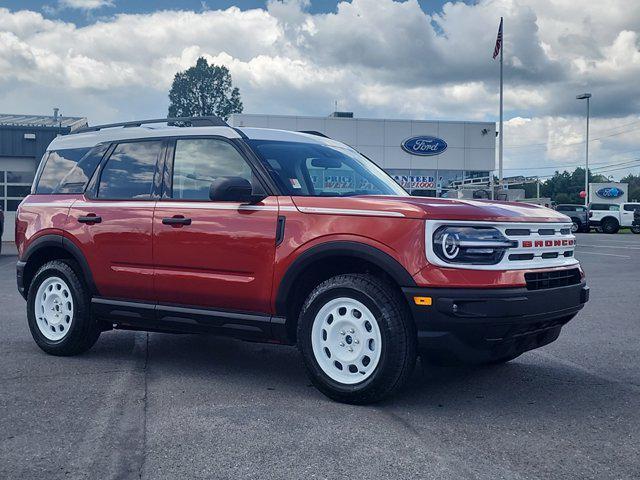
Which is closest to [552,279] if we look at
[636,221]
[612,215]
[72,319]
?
[72,319]

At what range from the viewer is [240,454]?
12.7 ft

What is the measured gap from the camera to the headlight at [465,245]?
4.52m

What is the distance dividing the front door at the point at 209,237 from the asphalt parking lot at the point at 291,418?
0.66 metres

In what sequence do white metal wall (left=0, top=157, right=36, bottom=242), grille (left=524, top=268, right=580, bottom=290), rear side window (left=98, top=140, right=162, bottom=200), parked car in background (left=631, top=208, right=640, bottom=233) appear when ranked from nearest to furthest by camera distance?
1. grille (left=524, top=268, right=580, bottom=290)
2. rear side window (left=98, top=140, right=162, bottom=200)
3. white metal wall (left=0, top=157, right=36, bottom=242)
4. parked car in background (left=631, top=208, right=640, bottom=233)

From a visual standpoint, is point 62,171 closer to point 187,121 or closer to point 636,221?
point 187,121

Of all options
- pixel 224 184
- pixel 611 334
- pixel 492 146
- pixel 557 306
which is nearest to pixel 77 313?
pixel 224 184

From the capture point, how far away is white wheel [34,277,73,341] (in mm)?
6383

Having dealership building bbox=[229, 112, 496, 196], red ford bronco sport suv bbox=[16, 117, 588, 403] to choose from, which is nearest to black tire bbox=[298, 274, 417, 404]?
red ford bronco sport suv bbox=[16, 117, 588, 403]

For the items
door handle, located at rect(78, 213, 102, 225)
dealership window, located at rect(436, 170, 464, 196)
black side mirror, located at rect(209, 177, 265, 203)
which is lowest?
door handle, located at rect(78, 213, 102, 225)

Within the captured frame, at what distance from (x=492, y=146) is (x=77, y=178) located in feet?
134

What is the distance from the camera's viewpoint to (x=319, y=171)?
5816mm

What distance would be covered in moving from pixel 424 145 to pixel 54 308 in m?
38.8

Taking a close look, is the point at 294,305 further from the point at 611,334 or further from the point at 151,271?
the point at 611,334

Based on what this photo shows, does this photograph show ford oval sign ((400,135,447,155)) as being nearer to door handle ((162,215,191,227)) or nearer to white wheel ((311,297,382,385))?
door handle ((162,215,191,227))
